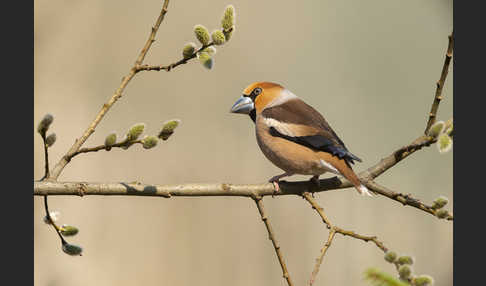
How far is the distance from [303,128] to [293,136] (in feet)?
0.25

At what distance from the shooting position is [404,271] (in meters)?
1.58

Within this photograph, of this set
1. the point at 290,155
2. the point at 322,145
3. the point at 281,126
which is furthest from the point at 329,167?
the point at 281,126

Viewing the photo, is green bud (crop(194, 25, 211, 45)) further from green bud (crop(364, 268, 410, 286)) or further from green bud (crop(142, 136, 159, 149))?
green bud (crop(364, 268, 410, 286))

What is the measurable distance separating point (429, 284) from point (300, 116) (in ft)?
4.76

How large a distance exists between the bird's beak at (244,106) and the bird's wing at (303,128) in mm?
112

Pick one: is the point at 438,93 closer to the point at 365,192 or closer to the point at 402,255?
the point at 365,192

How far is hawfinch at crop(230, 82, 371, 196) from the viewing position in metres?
2.50

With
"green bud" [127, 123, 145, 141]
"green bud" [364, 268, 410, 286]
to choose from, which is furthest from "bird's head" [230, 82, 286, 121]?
"green bud" [364, 268, 410, 286]

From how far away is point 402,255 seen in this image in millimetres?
1619

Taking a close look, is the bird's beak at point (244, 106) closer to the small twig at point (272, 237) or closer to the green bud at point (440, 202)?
the small twig at point (272, 237)

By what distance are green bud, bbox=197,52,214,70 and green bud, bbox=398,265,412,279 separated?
0.92 m

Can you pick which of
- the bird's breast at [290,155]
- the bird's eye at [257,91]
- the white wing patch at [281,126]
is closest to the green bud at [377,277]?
the bird's breast at [290,155]

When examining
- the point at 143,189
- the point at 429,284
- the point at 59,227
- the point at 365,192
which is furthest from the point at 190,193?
the point at 429,284

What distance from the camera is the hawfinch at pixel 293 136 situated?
8.21ft
